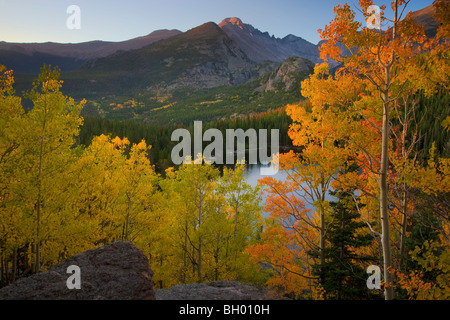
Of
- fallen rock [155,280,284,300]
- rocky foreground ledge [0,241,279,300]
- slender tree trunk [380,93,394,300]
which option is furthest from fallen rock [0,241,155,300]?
slender tree trunk [380,93,394,300]

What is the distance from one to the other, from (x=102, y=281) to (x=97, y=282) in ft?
0.42

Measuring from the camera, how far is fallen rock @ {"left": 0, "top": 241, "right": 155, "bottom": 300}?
21.0 feet

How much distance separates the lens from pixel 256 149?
115 m

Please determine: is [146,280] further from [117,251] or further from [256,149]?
[256,149]

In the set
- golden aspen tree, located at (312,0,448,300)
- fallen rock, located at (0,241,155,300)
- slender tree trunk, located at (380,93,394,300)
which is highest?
golden aspen tree, located at (312,0,448,300)

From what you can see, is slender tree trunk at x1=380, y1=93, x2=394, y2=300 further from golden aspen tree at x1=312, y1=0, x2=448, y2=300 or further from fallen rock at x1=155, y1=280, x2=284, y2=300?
fallen rock at x1=155, y1=280, x2=284, y2=300

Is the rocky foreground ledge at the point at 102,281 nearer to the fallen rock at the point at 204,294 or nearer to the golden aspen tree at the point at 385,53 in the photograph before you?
the fallen rock at the point at 204,294

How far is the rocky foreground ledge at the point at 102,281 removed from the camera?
641cm

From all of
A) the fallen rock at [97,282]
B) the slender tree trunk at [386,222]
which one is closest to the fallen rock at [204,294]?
the fallen rock at [97,282]

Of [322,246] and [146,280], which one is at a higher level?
[146,280]

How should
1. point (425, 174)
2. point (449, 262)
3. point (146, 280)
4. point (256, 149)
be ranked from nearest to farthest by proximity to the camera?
point (449, 262), point (425, 174), point (146, 280), point (256, 149)

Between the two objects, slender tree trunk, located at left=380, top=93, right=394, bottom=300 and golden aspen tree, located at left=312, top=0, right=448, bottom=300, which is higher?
golden aspen tree, located at left=312, top=0, right=448, bottom=300
